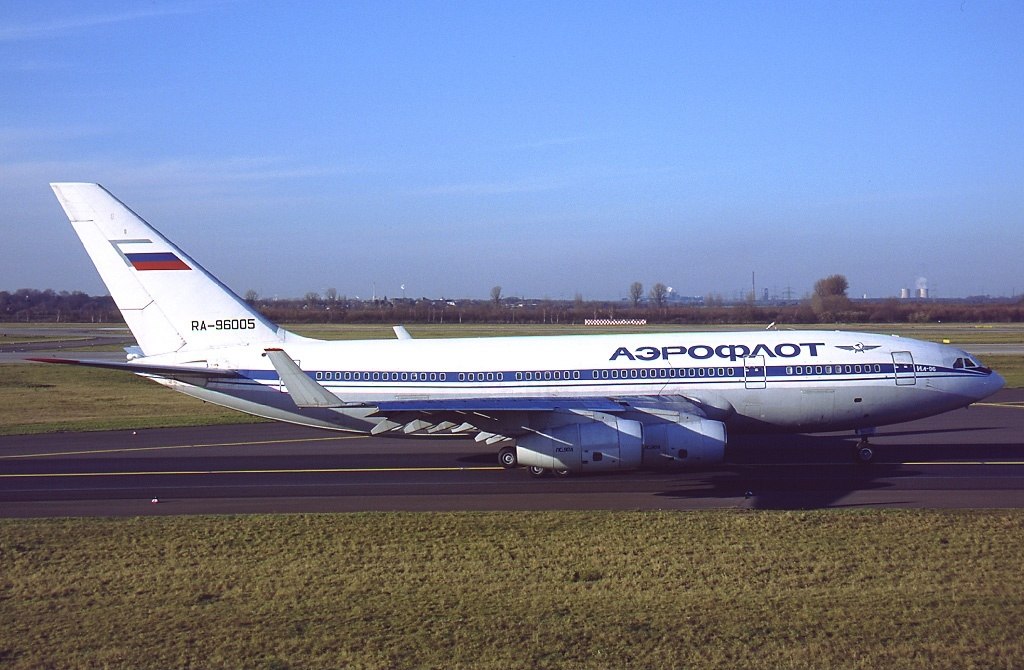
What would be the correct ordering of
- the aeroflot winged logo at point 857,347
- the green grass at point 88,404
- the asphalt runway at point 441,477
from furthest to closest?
the green grass at point 88,404 → the aeroflot winged logo at point 857,347 → the asphalt runway at point 441,477

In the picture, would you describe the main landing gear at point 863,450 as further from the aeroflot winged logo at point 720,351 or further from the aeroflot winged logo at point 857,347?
the aeroflot winged logo at point 720,351

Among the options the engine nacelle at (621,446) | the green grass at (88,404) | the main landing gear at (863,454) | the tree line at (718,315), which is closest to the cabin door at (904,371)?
the main landing gear at (863,454)

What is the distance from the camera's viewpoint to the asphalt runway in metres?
20.5

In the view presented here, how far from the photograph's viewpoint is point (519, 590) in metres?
14.2

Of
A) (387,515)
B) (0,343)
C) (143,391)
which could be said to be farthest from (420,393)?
(0,343)

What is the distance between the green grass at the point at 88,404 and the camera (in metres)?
36.1

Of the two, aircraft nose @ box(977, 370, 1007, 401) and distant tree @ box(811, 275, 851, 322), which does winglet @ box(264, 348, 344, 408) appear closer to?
aircraft nose @ box(977, 370, 1007, 401)

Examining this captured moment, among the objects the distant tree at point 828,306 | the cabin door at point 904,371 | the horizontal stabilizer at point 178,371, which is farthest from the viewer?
the distant tree at point 828,306

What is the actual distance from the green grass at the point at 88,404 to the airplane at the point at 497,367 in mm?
11228

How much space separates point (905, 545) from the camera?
16.3 meters

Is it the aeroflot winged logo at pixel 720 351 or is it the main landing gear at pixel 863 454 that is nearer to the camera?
the main landing gear at pixel 863 454

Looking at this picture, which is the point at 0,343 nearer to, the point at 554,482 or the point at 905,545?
the point at 554,482

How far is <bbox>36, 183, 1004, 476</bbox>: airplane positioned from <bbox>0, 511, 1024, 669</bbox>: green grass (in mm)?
6579

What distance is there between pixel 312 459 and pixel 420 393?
4208mm
